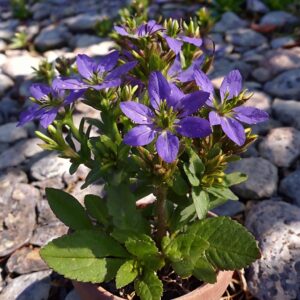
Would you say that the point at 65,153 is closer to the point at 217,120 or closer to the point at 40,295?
the point at 217,120

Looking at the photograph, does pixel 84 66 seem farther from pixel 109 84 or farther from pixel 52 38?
pixel 52 38

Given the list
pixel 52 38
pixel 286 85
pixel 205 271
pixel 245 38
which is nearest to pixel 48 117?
pixel 205 271

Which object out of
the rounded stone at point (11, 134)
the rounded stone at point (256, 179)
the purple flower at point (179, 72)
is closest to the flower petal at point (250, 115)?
Result: the purple flower at point (179, 72)

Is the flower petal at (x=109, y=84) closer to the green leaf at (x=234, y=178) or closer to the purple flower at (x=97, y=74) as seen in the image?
the purple flower at (x=97, y=74)

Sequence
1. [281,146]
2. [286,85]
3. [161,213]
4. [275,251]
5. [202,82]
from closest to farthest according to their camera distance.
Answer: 1. [202,82]
2. [161,213]
3. [275,251]
4. [281,146]
5. [286,85]

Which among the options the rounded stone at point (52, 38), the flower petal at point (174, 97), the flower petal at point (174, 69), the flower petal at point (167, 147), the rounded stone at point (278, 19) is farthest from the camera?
the rounded stone at point (52, 38)

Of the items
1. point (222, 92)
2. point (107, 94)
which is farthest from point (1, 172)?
point (222, 92)
